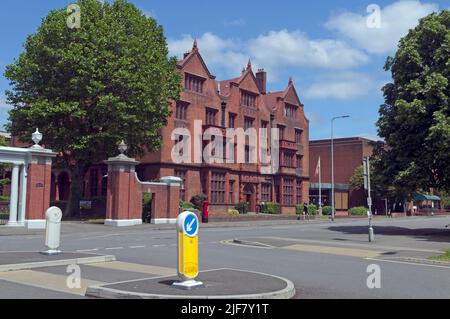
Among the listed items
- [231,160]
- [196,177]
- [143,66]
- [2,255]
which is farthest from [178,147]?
[2,255]

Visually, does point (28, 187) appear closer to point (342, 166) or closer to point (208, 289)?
point (208, 289)

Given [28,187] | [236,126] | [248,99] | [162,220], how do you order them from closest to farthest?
[28,187], [162,220], [236,126], [248,99]

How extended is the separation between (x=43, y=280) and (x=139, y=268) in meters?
2.69

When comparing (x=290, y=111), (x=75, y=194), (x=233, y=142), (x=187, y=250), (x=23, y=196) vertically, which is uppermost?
(x=290, y=111)

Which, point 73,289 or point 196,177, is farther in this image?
point 196,177

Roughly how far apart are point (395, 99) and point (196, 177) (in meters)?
22.8

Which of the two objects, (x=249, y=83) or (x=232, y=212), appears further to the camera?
(x=249, y=83)

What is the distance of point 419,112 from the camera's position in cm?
2691

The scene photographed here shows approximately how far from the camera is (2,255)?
13469mm

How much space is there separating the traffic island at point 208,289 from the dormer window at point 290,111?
175 feet

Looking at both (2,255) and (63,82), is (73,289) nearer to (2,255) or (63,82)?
(2,255)

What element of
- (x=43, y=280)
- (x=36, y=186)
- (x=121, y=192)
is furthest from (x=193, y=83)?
(x=43, y=280)

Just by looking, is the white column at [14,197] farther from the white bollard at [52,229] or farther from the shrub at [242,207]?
the shrub at [242,207]

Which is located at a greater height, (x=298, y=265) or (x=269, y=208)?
(x=269, y=208)
